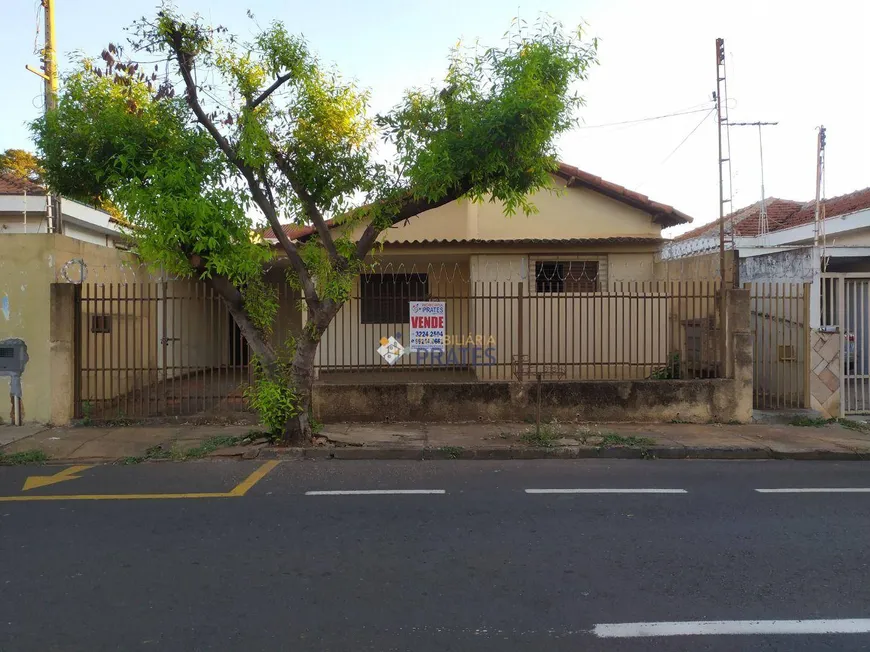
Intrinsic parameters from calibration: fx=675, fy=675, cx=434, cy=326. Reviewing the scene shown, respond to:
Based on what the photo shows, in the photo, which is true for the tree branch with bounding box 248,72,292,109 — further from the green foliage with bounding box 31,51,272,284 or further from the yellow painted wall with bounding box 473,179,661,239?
the yellow painted wall with bounding box 473,179,661,239

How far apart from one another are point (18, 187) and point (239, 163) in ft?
26.1

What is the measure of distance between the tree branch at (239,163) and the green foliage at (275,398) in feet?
3.45

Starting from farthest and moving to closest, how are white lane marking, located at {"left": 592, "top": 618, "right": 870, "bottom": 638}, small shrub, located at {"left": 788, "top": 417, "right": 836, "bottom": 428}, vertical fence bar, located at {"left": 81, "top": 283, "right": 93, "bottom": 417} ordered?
vertical fence bar, located at {"left": 81, "top": 283, "right": 93, "bottom": 417}
small shrub, located at {"left": 788, "top": 417, "right": 836, "bottom": 428}
white lane marking, located at {"left": 592, "top": 618, "right": 870, "bottom": 638}

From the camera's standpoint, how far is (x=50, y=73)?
32.3 feet

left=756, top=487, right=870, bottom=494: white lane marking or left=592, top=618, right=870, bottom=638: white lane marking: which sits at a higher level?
left=756, top=487, right=870, bottom=494: white lane marking

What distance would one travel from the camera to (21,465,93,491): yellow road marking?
6.75 meters

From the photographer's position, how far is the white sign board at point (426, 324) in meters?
10.2

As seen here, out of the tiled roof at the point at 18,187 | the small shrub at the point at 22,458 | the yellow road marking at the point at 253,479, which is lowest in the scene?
the yellow road marking at the point at 253,479

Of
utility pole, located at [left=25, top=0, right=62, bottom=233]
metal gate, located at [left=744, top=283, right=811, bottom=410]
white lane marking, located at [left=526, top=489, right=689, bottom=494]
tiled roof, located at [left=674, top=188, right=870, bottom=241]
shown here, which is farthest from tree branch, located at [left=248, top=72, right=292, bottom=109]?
tiled roof, located at [left=674, top=188, right=870, bottom=241]

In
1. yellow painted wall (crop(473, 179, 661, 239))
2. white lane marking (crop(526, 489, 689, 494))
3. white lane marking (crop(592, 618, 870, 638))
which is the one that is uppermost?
yellow painted wall (crop(473, 179, 661, 239))

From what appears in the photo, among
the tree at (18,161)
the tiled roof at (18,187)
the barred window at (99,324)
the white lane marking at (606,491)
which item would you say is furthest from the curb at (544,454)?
the tree at (18,161)

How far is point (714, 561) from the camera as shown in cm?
449

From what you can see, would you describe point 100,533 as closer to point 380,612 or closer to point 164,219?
point 380,612

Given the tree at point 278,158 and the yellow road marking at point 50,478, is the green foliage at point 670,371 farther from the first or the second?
the yellow road marking at point 50,478
